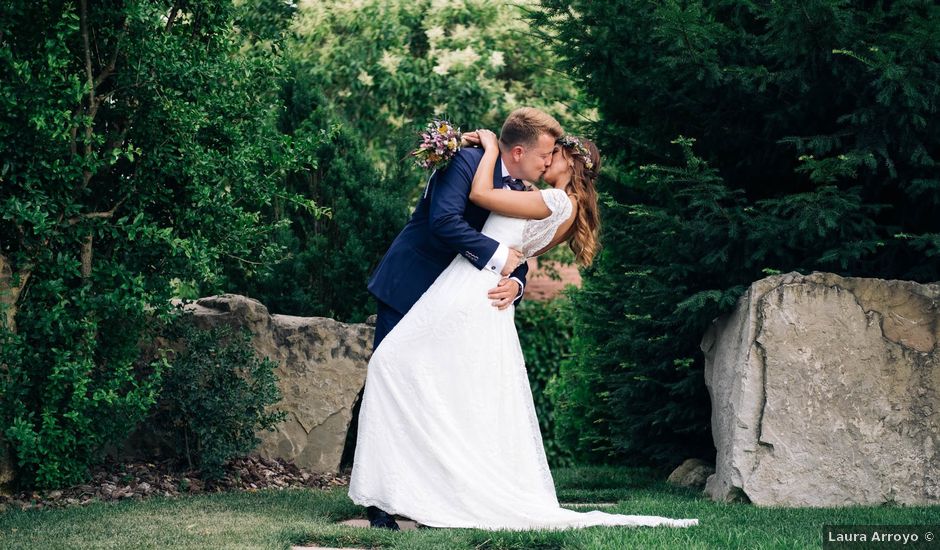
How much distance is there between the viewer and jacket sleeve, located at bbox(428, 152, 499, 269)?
5.12 m

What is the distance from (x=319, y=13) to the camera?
15.5 meters

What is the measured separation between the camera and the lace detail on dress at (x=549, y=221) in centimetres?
529

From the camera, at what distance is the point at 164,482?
21.6 ft

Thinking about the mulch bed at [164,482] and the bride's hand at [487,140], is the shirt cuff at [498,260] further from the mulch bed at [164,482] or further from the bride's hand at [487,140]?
the mulch bed at [164,482]

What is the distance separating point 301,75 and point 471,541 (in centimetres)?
625

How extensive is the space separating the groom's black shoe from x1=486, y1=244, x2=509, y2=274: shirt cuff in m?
1.34

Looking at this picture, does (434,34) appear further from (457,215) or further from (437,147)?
(457,215)

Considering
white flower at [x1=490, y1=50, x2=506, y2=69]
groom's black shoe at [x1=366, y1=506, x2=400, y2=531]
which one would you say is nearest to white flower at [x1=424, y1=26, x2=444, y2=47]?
white flower at [x1=490, y1=50, x2=506, y2=69]

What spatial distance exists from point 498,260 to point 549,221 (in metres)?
0.35

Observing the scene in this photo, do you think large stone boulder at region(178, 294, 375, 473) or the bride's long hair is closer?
the bride's long hair

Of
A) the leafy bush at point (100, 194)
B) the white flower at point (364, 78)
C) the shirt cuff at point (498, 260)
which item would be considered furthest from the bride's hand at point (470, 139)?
the white flower at point (364, 78)

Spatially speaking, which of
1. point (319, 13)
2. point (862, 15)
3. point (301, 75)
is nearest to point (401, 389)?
point (862, 15)

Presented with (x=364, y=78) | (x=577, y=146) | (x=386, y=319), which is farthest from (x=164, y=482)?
(x=364, y=78)

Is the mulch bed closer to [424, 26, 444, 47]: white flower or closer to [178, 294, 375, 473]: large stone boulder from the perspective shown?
[178, 294, 375, 473]: large stone boulder
